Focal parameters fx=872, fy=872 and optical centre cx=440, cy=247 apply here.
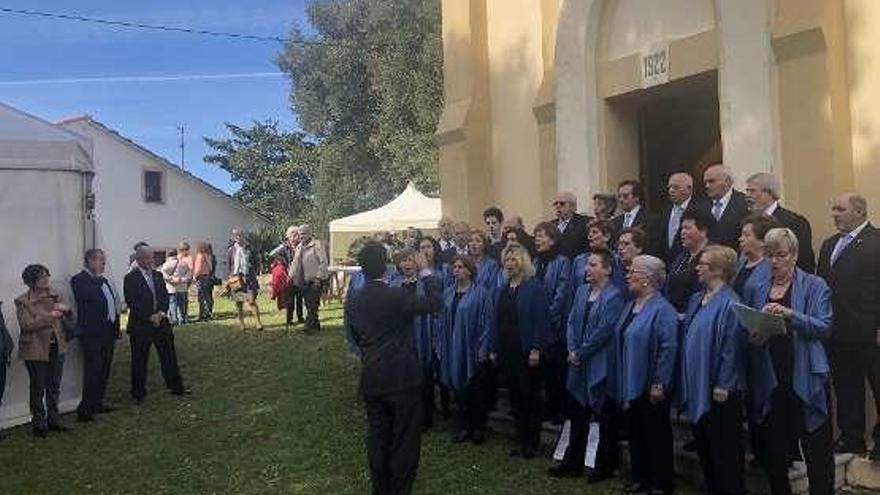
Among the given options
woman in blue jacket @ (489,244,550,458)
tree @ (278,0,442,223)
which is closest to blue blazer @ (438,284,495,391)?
woman in blue jacket @ (489,244,550,458)

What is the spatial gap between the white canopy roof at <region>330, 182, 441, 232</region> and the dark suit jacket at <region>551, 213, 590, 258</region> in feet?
54.5

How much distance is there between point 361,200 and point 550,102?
3283 cm

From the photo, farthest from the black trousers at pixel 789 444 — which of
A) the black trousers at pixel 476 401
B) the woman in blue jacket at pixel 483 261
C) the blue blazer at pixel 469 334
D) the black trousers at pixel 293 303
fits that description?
the black trousers at pixel 293 303

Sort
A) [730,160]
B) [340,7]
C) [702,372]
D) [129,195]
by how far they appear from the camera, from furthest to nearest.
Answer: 1. [340,7]
2. [129,195]
3. [730,160]
4. [702,372]

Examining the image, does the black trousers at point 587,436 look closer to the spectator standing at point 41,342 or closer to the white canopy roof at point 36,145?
the spectator standing at point 41,342

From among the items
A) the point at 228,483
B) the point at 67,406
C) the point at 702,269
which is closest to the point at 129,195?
the point at 67,406

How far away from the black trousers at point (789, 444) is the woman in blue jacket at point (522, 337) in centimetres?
206

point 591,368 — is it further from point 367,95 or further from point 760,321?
point 367,95

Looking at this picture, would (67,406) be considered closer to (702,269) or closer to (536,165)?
(536,165)

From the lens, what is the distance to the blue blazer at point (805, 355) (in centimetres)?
515

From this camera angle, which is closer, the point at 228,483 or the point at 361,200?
the point at 228,483

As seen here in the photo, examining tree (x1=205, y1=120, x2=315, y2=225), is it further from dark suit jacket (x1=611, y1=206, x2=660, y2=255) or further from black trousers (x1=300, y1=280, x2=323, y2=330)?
dark suit jacket (x1=611, y1=206, x2=660, y2=255)

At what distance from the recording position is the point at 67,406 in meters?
10.2

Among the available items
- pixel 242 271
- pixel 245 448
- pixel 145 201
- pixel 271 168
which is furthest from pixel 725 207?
pixel 271 168
